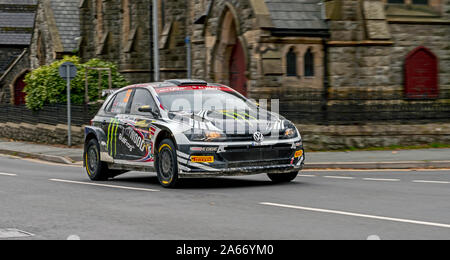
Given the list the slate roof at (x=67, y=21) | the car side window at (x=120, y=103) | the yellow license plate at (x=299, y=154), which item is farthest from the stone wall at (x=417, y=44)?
the slate roof at (x=67, y=21)

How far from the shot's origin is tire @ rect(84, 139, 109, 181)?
1509 centimetres

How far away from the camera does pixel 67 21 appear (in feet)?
160

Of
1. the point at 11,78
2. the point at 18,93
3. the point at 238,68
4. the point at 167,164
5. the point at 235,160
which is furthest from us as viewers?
the point at 11,78

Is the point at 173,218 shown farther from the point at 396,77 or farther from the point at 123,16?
the point at 123,16

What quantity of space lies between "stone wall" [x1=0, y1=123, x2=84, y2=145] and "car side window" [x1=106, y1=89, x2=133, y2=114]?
496 inches

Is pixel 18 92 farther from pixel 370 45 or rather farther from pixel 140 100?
pixel 140 100

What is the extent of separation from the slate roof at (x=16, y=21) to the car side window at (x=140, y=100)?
52.9 metres

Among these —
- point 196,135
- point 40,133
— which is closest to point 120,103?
point 196,135

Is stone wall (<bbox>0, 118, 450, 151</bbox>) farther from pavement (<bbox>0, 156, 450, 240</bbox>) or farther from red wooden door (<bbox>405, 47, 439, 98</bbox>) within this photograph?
pavement (<bbox>0, 156, 450, 240</bbox>)

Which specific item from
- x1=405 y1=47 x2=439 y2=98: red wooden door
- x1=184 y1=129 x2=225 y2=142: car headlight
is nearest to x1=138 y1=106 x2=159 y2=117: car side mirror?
x1=184 y1=129 x2=225 y2=142: car headlight

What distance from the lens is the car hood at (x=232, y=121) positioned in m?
12.4

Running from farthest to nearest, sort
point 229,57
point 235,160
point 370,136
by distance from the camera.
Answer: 1. point 229,57
2. point 370,136
3. point 235,160

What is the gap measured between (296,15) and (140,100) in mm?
10873

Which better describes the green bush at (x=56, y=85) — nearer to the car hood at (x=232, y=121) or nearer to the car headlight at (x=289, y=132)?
the car hood at (x=232, y=121)
